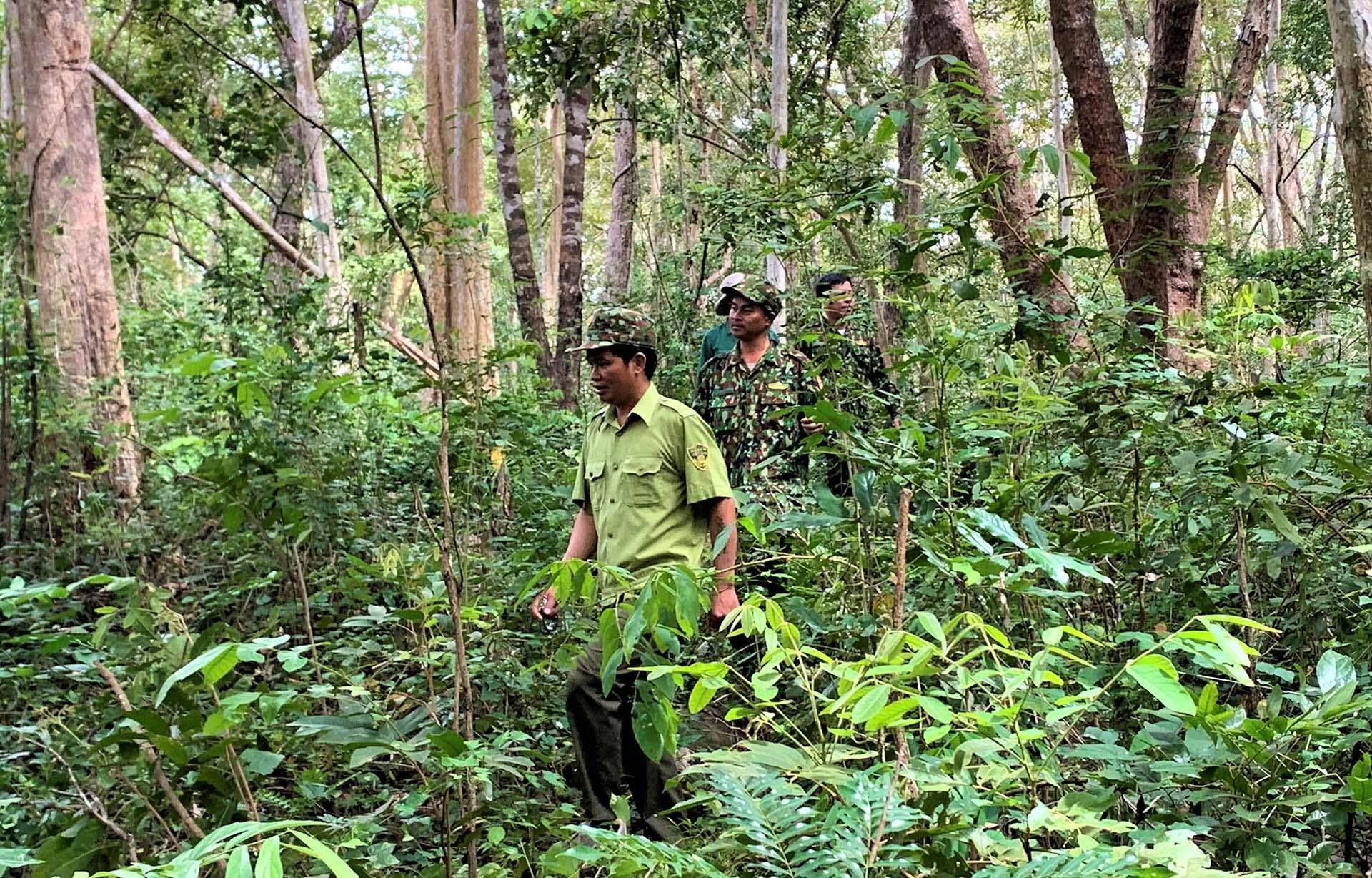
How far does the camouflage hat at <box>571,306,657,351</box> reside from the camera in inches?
144

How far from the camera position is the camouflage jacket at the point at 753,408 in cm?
461

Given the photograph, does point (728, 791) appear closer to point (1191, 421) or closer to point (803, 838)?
point (803, 838)

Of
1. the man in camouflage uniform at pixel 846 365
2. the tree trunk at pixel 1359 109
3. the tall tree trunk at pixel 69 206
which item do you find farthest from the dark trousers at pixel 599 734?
the tall tree trunk at pixel 69 206

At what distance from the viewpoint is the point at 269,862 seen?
3.73 feet

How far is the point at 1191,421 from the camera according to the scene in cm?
330

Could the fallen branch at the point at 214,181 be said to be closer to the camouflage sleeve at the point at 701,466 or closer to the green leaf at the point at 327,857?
the camouflage sleeve at the point at 701,466

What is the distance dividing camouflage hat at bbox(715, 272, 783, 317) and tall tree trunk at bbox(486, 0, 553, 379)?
175 inches

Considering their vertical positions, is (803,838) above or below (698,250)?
below

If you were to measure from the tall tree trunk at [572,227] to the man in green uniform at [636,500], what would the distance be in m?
5.88

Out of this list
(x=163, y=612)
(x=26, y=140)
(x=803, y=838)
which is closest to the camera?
(x=803, y=838)

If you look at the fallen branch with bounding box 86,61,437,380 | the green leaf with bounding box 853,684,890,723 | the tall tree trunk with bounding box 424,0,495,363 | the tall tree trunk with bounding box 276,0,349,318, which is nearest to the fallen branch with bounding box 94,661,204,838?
the green leaf with bounding box 853,684,890,723

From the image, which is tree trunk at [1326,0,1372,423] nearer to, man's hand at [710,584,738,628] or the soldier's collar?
man's hand at [710,584,738,628]

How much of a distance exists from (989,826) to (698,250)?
22.7 ft

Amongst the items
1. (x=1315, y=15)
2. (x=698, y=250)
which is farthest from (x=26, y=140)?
(x=1315, y=15)
